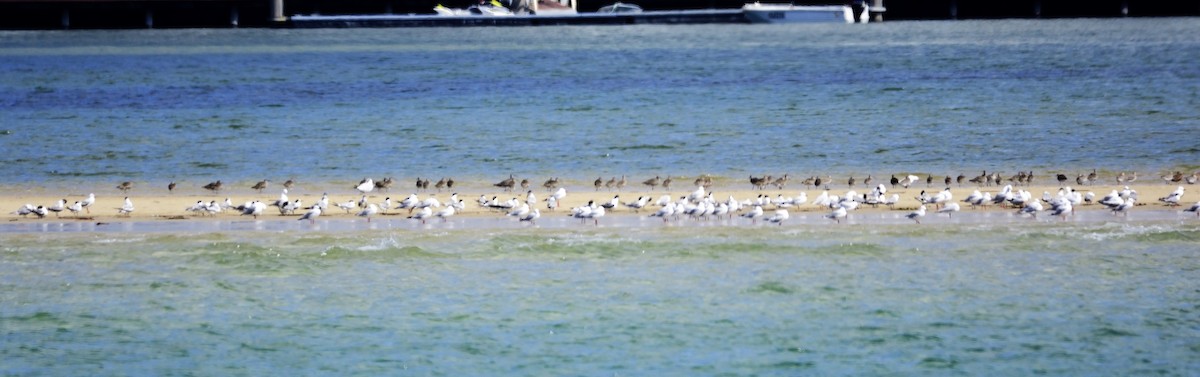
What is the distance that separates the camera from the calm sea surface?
16969mm

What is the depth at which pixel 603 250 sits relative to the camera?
21703mm

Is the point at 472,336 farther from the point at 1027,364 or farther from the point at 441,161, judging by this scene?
the point at 441,161

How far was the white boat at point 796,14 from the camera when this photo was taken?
129 metres

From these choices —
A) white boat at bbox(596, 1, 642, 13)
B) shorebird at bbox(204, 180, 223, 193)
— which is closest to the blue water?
shorebird at bbox(204, 180, 223, 193)

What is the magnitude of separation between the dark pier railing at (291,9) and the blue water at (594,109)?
2913cm

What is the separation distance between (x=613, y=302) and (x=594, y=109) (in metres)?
32.2

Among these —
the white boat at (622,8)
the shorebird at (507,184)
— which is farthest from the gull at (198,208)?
the white boat at (622,8)

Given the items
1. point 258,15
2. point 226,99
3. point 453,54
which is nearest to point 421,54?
point 453,54

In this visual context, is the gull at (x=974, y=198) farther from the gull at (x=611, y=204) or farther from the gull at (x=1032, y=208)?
the gull at (x=611, y=204)

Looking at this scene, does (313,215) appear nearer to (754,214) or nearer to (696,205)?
(696,205)

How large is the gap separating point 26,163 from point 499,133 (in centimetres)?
1145

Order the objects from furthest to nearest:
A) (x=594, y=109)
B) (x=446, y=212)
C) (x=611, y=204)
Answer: (x=594, y=109)
(x=611, y=204)
(x=446, y=212)

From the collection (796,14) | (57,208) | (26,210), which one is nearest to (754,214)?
(57,208)

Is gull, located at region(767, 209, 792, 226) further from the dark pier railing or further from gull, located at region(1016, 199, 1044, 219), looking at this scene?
the dark pier railing
